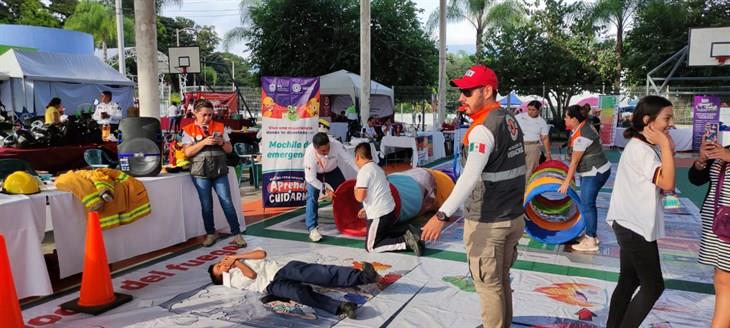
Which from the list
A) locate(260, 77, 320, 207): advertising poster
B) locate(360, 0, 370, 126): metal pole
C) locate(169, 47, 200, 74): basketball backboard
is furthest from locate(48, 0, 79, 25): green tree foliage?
locate(260, 77, 320, 207): advertising poster

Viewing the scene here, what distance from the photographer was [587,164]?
5457 mm

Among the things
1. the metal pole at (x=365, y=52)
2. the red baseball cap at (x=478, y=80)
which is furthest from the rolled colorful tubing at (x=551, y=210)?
the metal pole at (x=365, y=52)

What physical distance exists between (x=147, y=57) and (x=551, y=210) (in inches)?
246

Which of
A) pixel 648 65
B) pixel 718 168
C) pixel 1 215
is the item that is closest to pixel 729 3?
pixel 648 65

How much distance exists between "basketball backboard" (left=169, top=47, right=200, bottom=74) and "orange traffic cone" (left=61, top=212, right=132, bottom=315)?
51.5 feet

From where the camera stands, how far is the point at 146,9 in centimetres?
797

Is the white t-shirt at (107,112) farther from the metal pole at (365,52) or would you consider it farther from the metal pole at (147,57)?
the metal pole at (365,52)

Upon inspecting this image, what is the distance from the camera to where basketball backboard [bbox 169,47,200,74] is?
18.9m

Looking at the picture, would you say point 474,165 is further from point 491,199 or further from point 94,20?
point 94,20

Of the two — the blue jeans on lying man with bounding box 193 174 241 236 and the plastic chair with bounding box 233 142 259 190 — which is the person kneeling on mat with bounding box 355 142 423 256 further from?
the plastic chair with bounding box 233 142 259 190

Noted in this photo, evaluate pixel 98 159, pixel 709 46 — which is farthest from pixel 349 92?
pixel 98 159

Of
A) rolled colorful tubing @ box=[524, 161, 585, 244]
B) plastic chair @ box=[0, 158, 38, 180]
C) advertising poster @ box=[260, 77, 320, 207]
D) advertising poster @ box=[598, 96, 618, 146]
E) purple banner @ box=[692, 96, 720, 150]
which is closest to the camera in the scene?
plastic chair @ box=[0, 158, 38, 180]

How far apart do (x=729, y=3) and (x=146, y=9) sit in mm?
24134

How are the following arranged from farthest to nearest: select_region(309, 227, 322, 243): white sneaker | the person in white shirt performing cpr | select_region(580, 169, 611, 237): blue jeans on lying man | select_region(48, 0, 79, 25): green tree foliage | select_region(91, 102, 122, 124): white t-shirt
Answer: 1. select_region(48, 0, 79, 25): green tree foliage
2. select_region(91, 102, 122, 124): white t-shirt
3. select_region(309, 227, 322, 243): white sneaker
4. the person in white shirt performing cpr
5. select_region(580, 169, 611, 237): blue jeans on lying man
